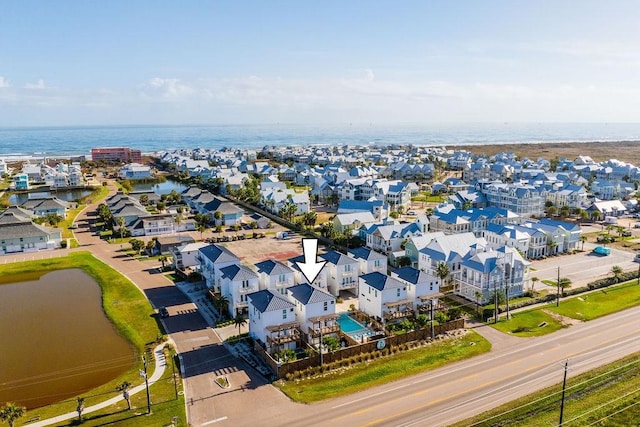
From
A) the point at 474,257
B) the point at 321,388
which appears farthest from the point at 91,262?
the point at 474,257

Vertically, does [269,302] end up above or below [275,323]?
above

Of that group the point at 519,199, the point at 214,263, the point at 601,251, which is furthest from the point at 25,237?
the point at 519,199

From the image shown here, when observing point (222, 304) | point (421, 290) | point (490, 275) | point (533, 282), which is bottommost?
point (533, 282)

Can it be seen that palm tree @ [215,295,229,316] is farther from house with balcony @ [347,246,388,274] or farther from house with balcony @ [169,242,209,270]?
house with balcony @ [347,246,388,274]

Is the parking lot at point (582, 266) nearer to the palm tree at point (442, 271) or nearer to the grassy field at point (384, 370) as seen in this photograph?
the palm tree at point (442, 271)

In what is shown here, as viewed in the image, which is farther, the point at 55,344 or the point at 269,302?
the point at 55,344

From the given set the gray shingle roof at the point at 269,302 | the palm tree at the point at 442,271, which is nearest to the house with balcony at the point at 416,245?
the palm tree at the point at 442,271

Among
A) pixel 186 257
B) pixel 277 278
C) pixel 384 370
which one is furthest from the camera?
pixel 186 257

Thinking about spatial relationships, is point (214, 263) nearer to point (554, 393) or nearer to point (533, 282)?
point (554, 393)
